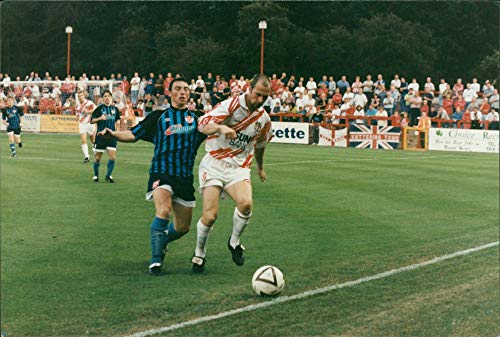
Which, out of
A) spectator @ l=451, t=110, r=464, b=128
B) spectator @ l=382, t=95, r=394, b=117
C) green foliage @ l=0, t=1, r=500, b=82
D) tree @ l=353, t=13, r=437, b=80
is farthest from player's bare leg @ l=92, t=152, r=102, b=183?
tree @ l=353, t=13, r=437, b=80

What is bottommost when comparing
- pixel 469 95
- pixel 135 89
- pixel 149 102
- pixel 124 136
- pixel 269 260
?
pixel 269 260

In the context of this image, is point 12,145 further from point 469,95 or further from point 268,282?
point 268,282

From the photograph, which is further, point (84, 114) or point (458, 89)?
point (458, 89)

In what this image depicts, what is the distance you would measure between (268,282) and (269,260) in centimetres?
226

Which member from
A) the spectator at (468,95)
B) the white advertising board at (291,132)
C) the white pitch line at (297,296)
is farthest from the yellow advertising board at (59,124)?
the white pitch line at (297,296)

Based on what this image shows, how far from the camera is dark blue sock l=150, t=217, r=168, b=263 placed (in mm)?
9562

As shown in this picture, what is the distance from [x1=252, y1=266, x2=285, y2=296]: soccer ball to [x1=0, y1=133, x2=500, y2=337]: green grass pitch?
0.33 ft

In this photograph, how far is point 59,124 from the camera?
49.6m

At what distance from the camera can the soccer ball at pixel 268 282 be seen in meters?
8.50

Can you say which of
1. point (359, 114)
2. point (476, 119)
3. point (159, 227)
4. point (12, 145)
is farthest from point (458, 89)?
point (159, 227)

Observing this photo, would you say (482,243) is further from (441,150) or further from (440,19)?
(440,19)

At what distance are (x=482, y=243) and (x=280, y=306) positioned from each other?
538 cm

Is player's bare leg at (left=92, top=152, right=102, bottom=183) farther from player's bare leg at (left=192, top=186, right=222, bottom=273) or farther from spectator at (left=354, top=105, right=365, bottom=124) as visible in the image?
spectator at (left=354, top=105, right=365, bottom=124)

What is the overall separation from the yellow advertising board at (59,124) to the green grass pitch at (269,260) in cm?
2773
